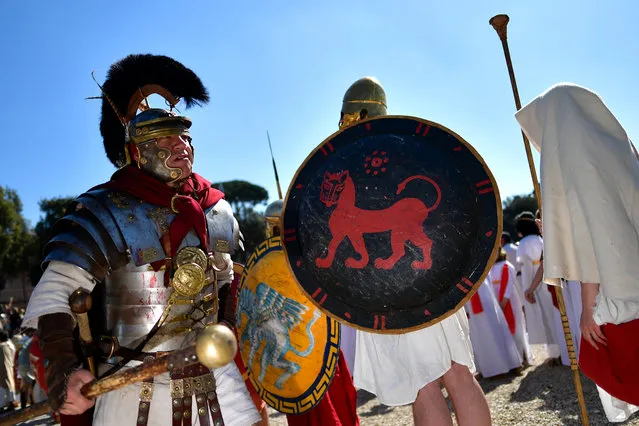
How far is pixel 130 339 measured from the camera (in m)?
2.40

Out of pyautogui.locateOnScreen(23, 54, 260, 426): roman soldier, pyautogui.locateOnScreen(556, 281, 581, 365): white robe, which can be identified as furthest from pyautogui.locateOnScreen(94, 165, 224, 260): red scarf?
pyautogui.locateOnScreen(556, 281, 581, 365): white robe

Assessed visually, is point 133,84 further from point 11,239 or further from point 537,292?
point 11,239

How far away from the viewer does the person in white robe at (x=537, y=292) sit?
764cm

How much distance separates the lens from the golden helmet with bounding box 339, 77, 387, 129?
122 inches

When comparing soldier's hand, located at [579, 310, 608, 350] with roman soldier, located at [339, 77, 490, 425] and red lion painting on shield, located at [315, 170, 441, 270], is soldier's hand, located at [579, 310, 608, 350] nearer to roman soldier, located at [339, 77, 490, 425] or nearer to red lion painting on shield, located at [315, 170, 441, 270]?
roman soldier, located at [339, 77, 490, 425]

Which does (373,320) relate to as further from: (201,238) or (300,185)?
(201,238)

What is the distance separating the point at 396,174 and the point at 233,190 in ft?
157

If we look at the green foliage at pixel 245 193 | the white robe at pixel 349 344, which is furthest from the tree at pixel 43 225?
the white robe at pixel 349 344

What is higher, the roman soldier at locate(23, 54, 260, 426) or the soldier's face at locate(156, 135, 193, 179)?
the soldier's face at locate(156, 135, 193, 179)

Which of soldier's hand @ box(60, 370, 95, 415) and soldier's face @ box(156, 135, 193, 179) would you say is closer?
soldier's hand @ box(60, 370, 95, 415)

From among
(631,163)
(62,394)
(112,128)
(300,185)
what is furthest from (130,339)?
(631,163)

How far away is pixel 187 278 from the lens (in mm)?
2441

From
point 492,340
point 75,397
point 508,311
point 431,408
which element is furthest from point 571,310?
point 75,397

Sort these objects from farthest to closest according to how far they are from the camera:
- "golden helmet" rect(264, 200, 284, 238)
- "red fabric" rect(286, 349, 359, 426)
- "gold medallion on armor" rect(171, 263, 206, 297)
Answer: "golden helmet" rect(264, 200, 284, 238) < "red fabric" rect(286, 349, 359, 426) < "gold medallion on armor" rect(171, 263, 206, 297)
